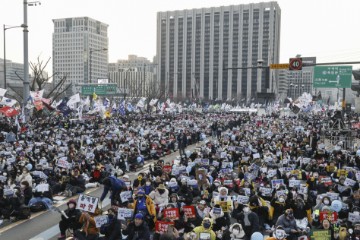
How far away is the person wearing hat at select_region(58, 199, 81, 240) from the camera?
9688 mm

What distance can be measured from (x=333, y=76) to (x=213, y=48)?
469 feet

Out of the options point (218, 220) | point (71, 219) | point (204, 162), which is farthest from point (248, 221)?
point (204, 162)

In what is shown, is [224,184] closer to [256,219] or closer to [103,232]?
[256,219]

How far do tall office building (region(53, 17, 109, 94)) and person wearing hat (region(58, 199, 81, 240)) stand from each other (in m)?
79.8

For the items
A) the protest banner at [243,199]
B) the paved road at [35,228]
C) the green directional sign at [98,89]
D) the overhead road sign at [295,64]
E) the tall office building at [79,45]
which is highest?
the tall office building at [79,45]

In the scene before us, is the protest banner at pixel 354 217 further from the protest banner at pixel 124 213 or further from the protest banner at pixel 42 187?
the protest banner at pixel 42 187

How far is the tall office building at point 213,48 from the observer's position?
165m

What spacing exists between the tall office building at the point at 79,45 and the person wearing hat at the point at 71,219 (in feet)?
262

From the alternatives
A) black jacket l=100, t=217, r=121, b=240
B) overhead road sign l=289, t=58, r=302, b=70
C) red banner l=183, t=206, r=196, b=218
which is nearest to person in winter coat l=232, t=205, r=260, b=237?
red banner l=183, t=206, r=196, b=218

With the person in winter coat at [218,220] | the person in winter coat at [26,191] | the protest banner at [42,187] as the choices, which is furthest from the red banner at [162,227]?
the person in winter coat at [26,191]

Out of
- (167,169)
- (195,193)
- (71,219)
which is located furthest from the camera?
(167,169)

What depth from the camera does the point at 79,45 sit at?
3834 inches

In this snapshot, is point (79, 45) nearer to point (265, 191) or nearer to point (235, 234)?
point (265, 191)

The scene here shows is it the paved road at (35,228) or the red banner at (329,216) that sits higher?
the red banner at (329,216)
